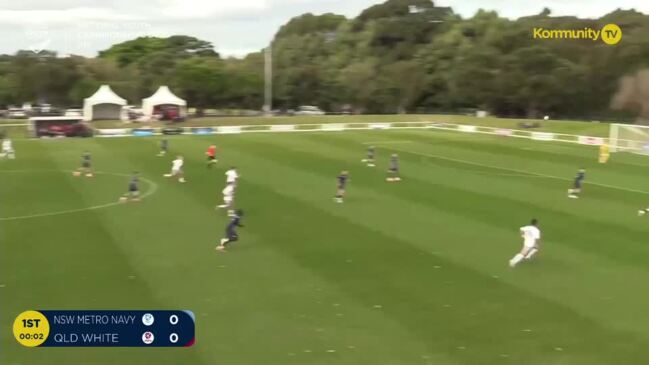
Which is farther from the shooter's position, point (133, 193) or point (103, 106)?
point (103, 106)

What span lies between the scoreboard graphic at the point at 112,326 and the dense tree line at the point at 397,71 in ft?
223

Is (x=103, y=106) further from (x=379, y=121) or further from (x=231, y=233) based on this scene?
(x=231, y=233)

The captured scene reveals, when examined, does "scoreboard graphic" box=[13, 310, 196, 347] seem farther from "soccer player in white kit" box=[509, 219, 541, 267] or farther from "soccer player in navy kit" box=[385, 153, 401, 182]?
"soccer player in navy kit" box=[385, 153, 401, 182]

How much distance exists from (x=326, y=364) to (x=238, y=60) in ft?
311

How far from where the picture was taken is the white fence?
195 feet

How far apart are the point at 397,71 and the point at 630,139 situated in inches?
1811

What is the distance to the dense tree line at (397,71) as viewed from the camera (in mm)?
77625

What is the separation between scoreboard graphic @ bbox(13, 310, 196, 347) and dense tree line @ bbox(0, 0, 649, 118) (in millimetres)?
67994

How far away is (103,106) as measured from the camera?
71.9m

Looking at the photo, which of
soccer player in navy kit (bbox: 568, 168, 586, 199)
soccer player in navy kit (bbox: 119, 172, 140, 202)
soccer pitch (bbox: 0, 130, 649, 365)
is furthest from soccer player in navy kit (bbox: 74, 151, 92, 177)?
soccer player in navy kit (bbox: 568, 168, 586, 199)

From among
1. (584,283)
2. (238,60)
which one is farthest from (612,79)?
(584,283)

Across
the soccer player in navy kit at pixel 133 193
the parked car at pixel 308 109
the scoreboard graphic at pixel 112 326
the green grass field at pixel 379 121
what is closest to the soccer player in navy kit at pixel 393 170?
the soccer player in navy kit at pixel 133 193

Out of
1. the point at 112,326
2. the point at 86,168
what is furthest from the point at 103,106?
the point at 112,326

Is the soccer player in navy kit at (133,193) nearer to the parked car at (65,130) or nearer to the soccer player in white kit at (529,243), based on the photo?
the soccer player in white kit at (529,243)
